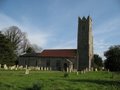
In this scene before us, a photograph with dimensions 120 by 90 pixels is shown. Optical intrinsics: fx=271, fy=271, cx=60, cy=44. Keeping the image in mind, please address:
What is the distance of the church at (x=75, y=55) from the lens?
74188 millimetres

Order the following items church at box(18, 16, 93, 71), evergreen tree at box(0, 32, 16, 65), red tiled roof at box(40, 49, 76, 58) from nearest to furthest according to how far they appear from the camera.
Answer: evergreen tree at box(0, 32, 16, 65)
church at box(18, 16, 93, 71)
red tiled roof at box(40, 49, 76, 58)

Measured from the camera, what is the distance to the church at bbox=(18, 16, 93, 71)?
74.2m

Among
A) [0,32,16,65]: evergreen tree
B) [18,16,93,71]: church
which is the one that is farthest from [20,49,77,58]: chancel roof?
[0,32,16,65]: evergreen tree

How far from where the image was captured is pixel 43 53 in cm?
8075

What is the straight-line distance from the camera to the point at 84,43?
77.7m

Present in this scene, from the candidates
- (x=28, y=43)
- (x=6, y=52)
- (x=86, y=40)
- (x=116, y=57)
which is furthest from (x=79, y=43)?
(x=6, y=52)

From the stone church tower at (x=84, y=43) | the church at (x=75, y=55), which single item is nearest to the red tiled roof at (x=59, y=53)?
the church at (x=75, y=55)

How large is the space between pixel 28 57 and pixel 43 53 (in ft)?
16.4

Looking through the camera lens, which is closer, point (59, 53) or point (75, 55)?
point (75, 55)

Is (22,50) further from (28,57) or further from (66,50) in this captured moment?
(66,50)

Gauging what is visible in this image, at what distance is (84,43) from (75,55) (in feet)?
18.2

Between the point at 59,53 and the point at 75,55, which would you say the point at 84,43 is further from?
the point at 59,53

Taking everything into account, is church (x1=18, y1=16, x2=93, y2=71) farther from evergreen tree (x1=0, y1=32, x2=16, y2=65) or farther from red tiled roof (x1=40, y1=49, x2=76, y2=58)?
evergreen tree (x1=0, y1=32, x2=16, y2=65)

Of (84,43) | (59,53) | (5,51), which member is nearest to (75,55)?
(59,53)
